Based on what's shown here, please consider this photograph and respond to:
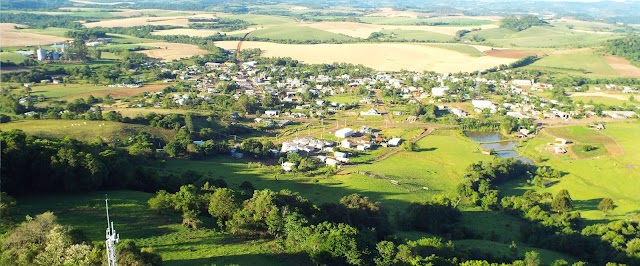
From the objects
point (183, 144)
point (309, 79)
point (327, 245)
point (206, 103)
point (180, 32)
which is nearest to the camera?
point (327, 245)

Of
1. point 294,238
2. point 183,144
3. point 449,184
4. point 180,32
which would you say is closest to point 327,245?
point 294,238

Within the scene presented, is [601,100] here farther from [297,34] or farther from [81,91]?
[297,34]

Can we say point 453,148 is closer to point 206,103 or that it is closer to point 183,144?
point 183,144

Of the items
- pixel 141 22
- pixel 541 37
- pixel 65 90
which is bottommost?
pixel 65 90

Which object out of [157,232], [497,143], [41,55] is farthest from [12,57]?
[157,232]

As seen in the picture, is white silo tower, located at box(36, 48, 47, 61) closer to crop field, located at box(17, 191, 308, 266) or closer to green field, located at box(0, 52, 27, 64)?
green field, located at box(0, 52, 27, 64)

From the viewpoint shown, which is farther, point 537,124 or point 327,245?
point 537,124
